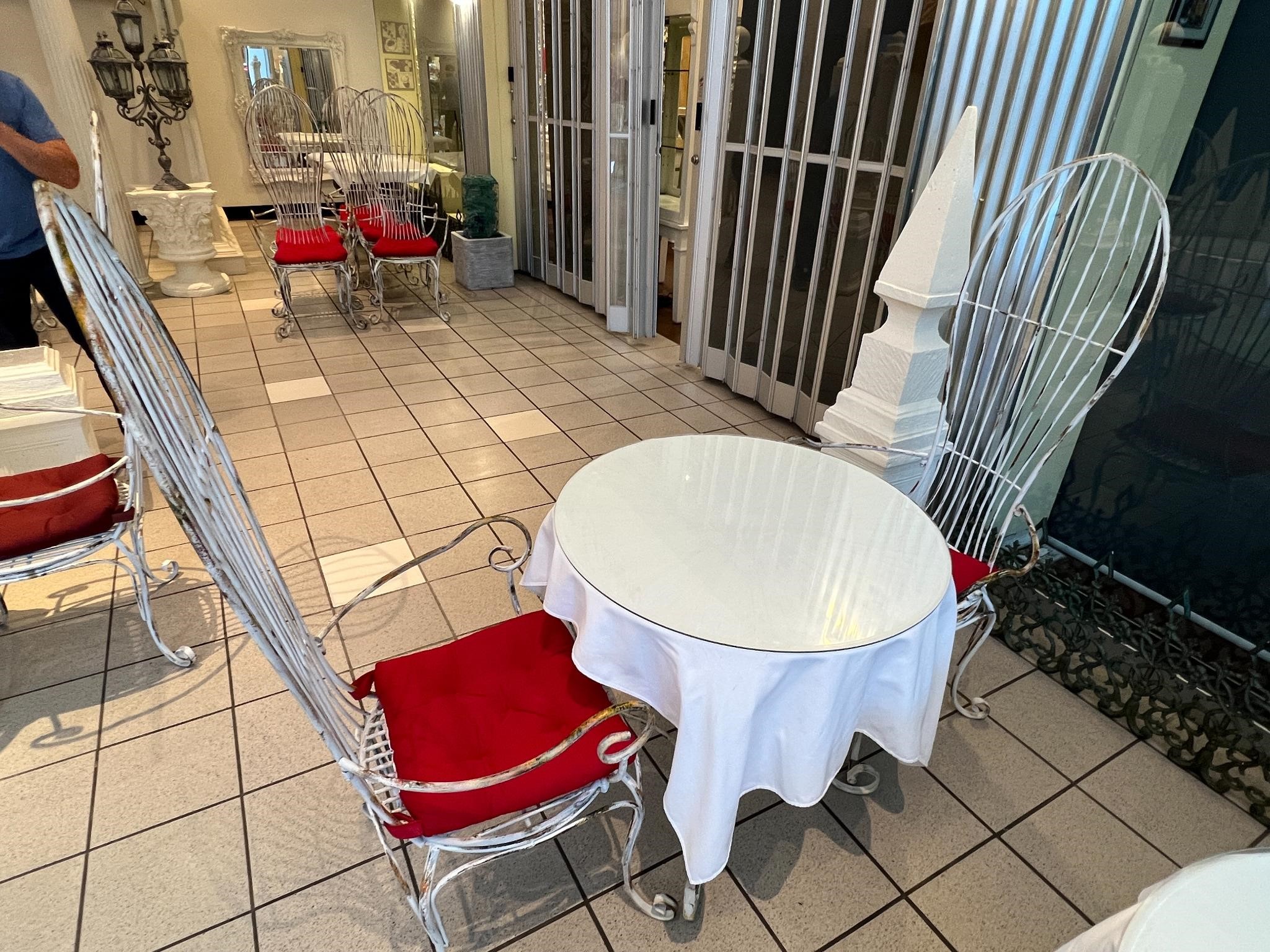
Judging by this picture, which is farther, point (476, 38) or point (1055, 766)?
point (476, 38)

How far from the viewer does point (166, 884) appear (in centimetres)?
149

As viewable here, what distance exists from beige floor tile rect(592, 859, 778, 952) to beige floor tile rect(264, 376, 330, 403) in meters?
3.12

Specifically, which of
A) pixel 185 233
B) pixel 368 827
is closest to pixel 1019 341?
pixel 368 827

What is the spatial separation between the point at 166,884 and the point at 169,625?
3.05 feet

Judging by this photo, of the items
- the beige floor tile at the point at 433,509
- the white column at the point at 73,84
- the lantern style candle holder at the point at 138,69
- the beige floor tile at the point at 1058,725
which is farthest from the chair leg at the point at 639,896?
the lantern style candle holder at the point at 138,69

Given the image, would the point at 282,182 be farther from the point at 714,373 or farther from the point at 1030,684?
the point at 1030,684

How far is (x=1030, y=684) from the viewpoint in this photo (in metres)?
2.10

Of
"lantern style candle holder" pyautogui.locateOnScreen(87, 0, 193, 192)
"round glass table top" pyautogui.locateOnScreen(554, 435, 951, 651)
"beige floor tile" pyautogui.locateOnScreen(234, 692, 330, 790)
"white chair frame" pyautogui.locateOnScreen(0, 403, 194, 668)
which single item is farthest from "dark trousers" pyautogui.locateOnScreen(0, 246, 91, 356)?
"lantern style candle holder" pyautogui.locateOnScreen(87, 0, 193, 192)

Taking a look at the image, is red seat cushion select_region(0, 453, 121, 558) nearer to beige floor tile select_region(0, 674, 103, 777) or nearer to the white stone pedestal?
beige floor tile select_region(0, 674, 103, 777)

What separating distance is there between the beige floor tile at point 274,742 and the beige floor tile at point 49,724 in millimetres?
366

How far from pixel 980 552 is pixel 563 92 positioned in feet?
14.9

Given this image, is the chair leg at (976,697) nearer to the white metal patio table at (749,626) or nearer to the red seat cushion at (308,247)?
the white metal patio table at (749,626)

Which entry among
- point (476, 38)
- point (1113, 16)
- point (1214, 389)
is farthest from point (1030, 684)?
point (476, 38)

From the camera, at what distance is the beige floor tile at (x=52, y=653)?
1.96m
